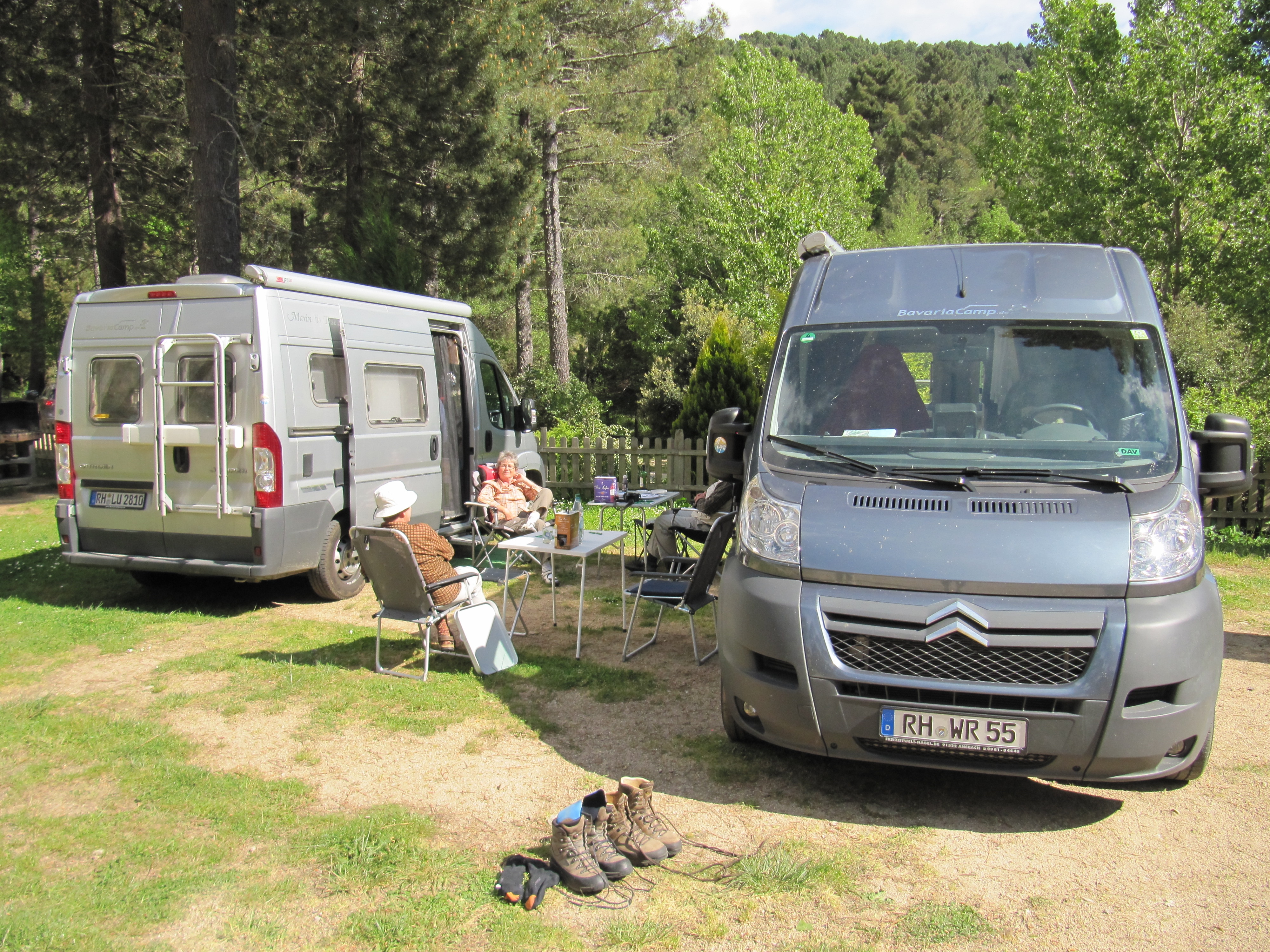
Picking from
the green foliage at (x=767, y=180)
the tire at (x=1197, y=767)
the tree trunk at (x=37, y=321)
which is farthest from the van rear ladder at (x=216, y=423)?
the tree trunk at (x=37, y=321)

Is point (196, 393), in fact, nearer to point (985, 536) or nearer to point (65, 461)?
point (65, 461)

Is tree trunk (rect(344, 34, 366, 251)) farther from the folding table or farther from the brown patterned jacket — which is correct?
the brown patterned jacket

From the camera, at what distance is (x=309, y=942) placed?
305 cm

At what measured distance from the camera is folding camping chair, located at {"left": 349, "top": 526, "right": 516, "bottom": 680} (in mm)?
5688

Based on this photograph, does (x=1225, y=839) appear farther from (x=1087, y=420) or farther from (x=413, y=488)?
(x=413, y=488)

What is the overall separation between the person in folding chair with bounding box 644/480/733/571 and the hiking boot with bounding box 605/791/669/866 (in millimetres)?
4049

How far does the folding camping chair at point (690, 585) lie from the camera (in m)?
5.59

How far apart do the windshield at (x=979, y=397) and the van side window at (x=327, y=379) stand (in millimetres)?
4346

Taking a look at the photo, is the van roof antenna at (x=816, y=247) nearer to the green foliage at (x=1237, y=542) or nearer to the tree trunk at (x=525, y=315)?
the green foliage at (x=1237, y=542)

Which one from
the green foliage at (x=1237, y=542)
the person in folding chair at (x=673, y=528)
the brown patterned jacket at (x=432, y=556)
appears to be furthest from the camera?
the green foliage at (x=1237, y=542)

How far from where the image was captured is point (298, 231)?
19875 millimetres

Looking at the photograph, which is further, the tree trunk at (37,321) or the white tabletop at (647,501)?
the tree trunk at (37,321)

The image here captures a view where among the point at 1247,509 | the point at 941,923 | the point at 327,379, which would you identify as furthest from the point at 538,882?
the point at 1247,509

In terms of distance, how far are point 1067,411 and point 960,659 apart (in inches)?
55.9
